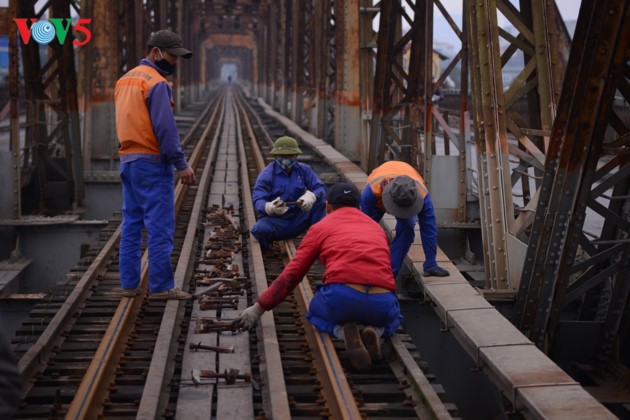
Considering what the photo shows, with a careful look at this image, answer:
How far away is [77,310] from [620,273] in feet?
13.9

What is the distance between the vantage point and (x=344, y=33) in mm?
18047

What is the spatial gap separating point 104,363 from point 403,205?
2.57 m

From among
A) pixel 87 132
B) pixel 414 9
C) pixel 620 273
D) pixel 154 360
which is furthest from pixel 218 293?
pixel 87 132

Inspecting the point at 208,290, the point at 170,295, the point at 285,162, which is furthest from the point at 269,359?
the point at 285,162

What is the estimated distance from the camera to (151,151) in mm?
6547

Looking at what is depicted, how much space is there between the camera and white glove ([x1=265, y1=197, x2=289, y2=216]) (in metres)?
8.63

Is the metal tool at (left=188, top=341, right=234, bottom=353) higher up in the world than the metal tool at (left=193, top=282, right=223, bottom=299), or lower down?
lower down

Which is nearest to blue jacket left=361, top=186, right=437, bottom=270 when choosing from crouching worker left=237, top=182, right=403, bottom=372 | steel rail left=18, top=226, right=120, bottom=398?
crouching worker left=237, top=182, right=403, bottom=372

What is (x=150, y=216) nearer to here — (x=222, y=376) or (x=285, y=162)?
(x=222, y=376)

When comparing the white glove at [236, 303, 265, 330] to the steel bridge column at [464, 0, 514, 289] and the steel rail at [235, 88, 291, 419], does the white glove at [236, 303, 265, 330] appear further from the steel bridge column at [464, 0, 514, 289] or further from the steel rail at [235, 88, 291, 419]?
the steel bridge column at [464, 0, 514, 289]

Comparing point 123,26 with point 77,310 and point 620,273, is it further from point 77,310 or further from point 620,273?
point 620,273

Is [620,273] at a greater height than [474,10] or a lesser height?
lesser

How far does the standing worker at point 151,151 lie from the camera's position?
6395 millimetres

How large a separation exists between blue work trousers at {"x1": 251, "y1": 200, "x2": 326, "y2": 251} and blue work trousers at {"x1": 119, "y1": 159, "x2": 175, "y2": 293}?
2.10 meters
